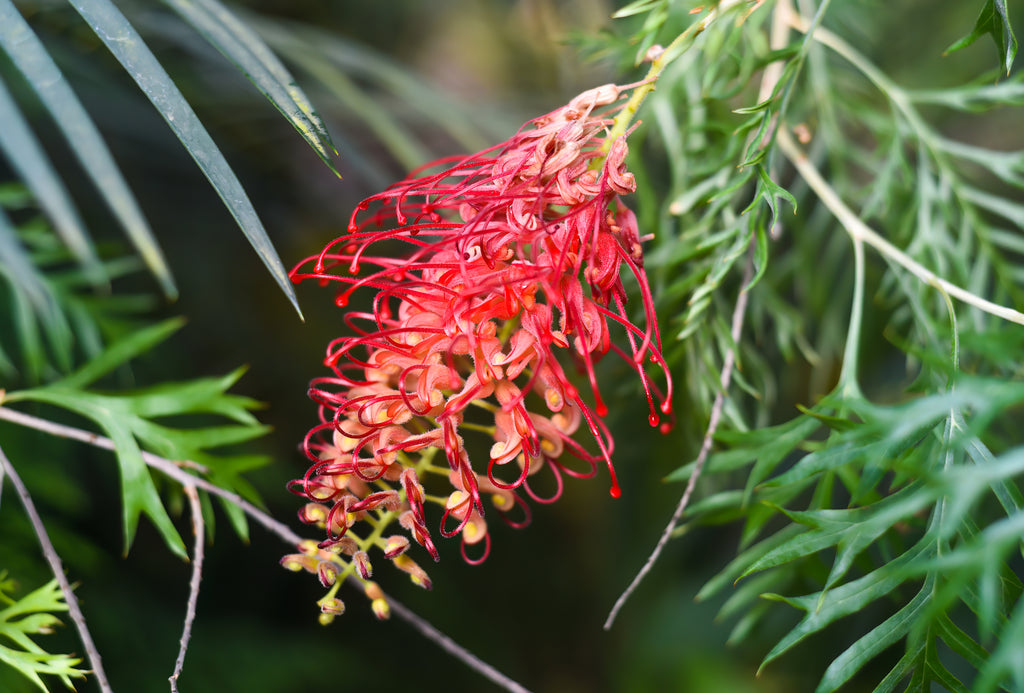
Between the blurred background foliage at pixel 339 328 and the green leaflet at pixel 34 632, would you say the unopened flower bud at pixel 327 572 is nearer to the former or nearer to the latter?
the green leaflet at pixel 34 632

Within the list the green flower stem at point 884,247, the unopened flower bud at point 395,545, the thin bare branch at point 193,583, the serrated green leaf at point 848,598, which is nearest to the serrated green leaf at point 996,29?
the green flower stem at point 884,247

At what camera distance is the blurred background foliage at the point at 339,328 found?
1.91 feet

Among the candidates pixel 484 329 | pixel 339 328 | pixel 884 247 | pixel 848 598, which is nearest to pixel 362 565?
pixel 484 329

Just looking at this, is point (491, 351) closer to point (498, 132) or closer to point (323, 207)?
point (498, 132)

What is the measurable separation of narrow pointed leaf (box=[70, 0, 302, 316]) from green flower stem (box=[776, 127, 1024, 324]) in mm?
347

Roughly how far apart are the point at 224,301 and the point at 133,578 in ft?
1.33

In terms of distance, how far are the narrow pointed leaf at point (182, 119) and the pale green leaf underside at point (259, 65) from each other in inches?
1.4

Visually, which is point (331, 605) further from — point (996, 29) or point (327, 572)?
point (996, 29)

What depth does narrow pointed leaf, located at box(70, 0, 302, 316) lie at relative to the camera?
29 centimetres

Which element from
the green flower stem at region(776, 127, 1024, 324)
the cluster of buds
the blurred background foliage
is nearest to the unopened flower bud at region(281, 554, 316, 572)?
the cluster of buds

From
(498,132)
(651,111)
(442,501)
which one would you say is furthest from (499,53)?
(442,501)

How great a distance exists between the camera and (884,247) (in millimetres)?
427

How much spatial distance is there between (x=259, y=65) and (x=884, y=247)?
38 centimetres

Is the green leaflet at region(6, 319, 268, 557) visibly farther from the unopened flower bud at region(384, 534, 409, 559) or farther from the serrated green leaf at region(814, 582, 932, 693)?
the serrated green leaf at region(814, 582, 932, 693)
